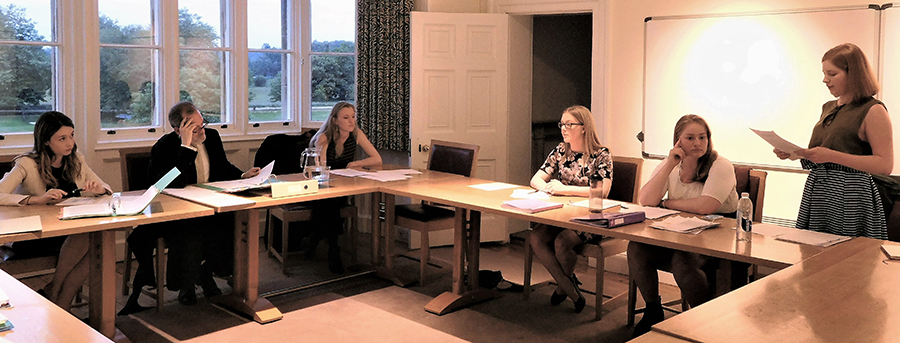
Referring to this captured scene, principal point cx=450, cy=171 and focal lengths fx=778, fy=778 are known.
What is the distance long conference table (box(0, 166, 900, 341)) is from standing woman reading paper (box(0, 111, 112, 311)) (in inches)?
6.1

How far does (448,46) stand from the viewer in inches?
218

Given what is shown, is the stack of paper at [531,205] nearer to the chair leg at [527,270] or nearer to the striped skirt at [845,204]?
the chair leg at [527,270]

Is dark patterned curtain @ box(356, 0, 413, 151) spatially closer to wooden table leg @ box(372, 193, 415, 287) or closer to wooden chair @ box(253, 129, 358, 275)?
wooden chair @ box(253, 129, 358, 275)

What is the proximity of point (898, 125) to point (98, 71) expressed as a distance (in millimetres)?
4666

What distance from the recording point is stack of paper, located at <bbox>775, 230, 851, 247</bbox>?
113 inches

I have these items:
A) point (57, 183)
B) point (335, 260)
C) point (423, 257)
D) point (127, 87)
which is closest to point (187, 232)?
point (57, 183)

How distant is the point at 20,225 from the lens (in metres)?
2.93

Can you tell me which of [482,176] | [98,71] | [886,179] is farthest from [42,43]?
[886,179]

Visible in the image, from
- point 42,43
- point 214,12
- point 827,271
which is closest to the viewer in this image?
point 827,271

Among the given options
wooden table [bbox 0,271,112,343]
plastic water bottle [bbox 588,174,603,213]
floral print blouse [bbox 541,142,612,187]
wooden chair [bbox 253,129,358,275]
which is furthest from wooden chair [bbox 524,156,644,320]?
wooden table [bbox 0,271,112,343]

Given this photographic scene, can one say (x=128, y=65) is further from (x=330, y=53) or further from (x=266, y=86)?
(x=330, y=53)

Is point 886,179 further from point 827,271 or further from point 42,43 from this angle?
point 42,43

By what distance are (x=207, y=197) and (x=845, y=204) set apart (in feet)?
9.14

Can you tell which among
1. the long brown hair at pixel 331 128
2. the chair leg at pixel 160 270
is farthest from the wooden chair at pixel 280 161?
the chair leg at pixel 160 270
